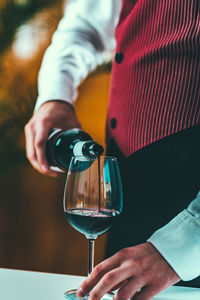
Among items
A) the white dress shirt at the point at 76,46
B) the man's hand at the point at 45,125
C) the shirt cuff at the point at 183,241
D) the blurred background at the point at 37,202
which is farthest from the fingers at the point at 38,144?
the blurred background at the point at 37,202

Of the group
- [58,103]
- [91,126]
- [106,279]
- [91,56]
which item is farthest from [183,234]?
[91,126]

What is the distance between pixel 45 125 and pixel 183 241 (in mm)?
542

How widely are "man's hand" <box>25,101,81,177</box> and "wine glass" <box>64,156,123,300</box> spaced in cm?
36

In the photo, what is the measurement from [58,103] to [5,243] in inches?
79.8

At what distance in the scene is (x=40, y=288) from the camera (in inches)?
30.5

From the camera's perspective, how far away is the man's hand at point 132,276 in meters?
0.70

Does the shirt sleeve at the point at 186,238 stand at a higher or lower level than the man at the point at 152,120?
lower

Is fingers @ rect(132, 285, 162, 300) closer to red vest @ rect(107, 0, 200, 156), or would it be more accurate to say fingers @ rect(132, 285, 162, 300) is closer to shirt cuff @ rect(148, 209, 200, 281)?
shirt cuff @ rect(148, 209, 200, 281)

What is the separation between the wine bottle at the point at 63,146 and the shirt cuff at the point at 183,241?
27 centimetres

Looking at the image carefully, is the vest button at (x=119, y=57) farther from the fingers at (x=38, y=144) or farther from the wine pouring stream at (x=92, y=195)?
the wine pouring stream at (x=92, y=195)

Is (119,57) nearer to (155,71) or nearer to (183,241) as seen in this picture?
(155,71)

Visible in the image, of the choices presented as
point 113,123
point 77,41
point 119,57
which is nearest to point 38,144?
point 113,123

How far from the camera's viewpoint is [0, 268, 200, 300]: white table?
2.43ft

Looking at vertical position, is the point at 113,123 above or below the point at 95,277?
above
